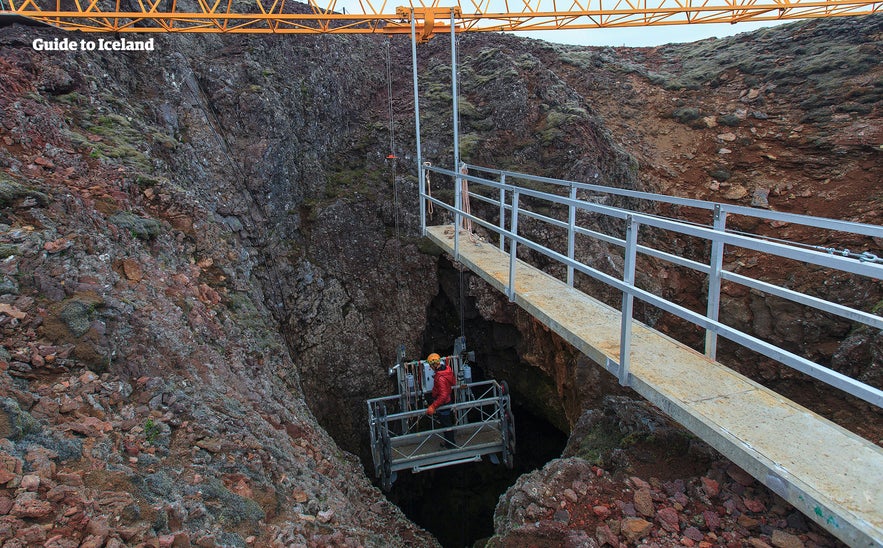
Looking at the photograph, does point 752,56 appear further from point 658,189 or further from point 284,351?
point 284,351

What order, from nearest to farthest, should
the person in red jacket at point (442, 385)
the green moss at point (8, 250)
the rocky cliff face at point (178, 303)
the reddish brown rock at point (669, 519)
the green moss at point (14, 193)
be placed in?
the rocky cliff face at point (178, 303) → the reddish brown rock at point (669, 519) → the green moss at point (8, 250) → the green moss at point (14, 193) → the person in red jacket at point (442, 385)

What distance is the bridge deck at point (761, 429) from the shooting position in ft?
9.16

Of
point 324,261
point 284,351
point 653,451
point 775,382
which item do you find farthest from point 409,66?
point 653,451

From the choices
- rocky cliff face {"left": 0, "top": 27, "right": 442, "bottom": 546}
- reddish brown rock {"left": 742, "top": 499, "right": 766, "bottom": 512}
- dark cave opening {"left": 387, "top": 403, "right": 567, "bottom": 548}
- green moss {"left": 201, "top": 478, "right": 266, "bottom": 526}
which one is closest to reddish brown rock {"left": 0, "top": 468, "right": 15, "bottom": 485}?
rocky cliff face {"left": 0, "top": 27, "right": 442, "bottom": 546}

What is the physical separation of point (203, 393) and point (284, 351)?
2.99m

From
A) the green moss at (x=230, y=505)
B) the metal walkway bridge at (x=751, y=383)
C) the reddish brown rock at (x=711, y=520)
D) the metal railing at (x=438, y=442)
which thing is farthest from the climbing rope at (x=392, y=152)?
the reddish brown rock at (x=711, y=520)

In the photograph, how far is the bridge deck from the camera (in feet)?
9.16

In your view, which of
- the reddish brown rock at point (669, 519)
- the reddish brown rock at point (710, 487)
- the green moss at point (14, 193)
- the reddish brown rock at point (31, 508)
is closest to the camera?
the reddish brown rock at point (31, 508)

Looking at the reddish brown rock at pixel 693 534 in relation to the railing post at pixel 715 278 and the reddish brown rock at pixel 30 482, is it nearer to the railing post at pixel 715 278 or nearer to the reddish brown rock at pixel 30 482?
the railing post at pixel 715 278

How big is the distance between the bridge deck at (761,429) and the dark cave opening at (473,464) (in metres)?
6.38

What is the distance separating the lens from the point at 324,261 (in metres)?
11.2

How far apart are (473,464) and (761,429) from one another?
30.6 ft

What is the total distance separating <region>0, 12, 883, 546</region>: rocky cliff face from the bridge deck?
302 cm

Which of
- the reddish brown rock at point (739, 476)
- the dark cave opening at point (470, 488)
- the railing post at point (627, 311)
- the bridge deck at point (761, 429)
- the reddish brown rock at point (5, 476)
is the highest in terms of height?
the railing post at point (627, 311)
